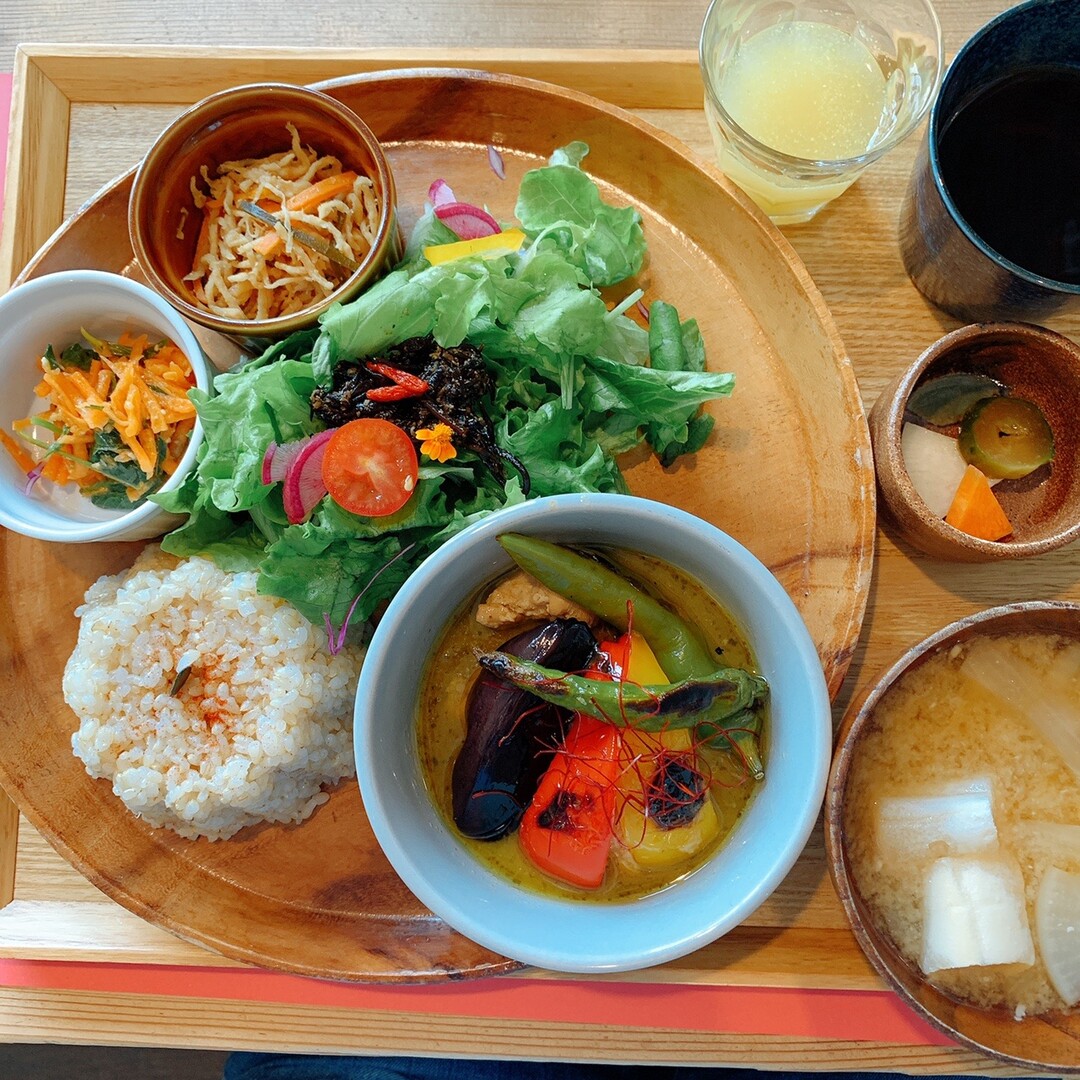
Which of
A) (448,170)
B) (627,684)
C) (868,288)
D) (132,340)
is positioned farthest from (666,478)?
(132,340)

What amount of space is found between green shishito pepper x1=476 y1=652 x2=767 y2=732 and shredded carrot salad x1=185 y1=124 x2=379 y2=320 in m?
0.75

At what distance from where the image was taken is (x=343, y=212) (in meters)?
1.50

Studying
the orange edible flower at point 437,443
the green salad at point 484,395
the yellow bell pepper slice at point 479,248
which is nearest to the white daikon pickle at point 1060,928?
the green salad at point 484,395

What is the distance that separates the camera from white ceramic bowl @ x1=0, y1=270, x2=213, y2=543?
143 cm

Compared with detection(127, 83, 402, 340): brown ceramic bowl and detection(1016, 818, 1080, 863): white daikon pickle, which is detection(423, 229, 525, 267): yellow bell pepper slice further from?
detection(1016, 818, 1080, 863): white daikon pickle

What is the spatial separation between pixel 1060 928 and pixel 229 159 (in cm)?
193

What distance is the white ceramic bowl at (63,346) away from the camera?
56.4 inches

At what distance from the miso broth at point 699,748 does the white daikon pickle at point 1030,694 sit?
50cm

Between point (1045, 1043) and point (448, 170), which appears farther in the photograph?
point (448, 170)

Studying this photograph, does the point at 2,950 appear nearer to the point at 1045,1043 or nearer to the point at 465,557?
the point at 465,557

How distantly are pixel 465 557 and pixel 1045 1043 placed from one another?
3.97 feet

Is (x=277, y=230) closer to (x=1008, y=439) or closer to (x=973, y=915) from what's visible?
(x=1008, y=439)

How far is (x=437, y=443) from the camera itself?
1.35 meters

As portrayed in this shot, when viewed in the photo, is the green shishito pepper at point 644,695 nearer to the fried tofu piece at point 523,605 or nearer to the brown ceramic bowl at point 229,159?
the fried tofu piece at point 523,605
